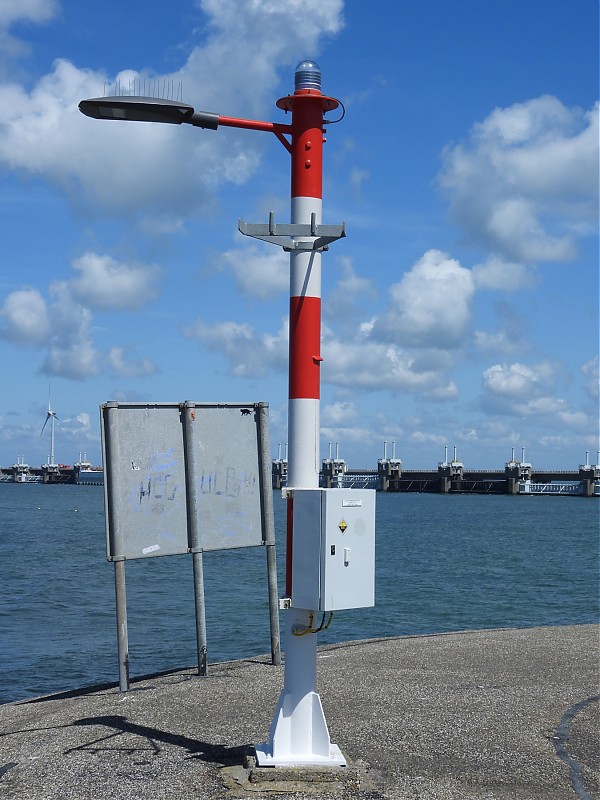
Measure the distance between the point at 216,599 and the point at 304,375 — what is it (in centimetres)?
2402

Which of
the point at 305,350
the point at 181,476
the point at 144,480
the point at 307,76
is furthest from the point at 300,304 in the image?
the point at 181,476

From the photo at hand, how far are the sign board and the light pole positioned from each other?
3.64m

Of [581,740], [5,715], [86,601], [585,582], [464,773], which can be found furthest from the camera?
[585,582]

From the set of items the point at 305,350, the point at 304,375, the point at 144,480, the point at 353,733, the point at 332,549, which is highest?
the point at 305,350

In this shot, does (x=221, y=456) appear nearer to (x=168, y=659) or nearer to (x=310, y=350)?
(x=310, y=350)

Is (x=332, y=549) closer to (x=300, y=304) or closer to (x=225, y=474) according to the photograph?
(x=300, y=304)

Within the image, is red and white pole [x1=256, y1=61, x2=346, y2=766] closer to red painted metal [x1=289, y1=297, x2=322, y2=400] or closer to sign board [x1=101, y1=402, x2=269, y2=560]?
red painted metal [x1=289, y1=297, x2=322, y2=400]

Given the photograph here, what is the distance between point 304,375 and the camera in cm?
780

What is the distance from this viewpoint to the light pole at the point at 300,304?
763 cm

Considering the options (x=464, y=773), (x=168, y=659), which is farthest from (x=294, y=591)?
(x=168, y=659)

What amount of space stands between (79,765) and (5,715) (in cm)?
305

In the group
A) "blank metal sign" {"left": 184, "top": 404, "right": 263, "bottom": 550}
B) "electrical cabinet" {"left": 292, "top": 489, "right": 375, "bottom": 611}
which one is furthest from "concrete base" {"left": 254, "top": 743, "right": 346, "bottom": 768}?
"blank metal sign" {"left": 184, "top": 404, "right": 263, "bottom": 550}

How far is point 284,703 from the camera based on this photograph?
7648 mm

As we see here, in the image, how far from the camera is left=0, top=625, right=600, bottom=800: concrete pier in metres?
7.23
